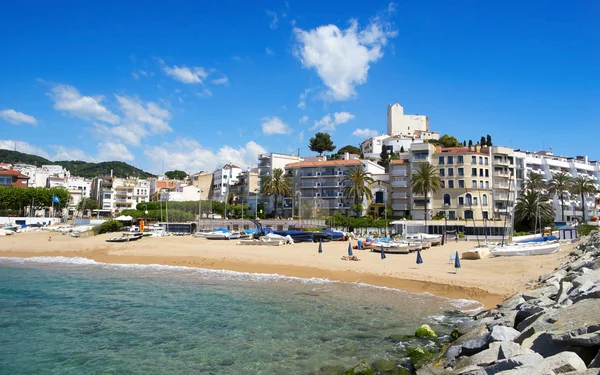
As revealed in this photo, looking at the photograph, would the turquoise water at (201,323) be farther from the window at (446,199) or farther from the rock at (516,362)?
the window at (446,199)

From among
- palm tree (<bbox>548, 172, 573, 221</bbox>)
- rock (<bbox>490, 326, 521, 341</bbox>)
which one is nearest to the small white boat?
rock (<bbox>490, 326, 521, 341</bbox>)

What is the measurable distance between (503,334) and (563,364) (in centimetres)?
377

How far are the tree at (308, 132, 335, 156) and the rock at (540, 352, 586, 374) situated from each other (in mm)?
122588

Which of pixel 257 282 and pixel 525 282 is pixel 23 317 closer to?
pixel 257 282

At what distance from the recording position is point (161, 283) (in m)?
27.7

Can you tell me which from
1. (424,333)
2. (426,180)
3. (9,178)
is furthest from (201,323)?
(9,178)

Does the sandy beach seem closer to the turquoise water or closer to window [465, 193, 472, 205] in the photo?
the turquoise water

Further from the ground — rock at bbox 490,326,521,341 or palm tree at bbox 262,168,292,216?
palm tree at bbox 262,168,292,216

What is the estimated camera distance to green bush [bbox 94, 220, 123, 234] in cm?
6750

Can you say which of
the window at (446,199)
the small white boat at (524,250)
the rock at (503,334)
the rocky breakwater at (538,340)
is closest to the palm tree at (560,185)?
the window at (446,199)

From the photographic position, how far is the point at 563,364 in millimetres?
6977

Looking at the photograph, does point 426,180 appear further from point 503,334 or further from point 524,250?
point 503,334

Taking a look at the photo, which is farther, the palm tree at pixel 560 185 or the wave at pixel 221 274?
the palm tree at pixel 560 185

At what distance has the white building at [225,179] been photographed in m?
122
